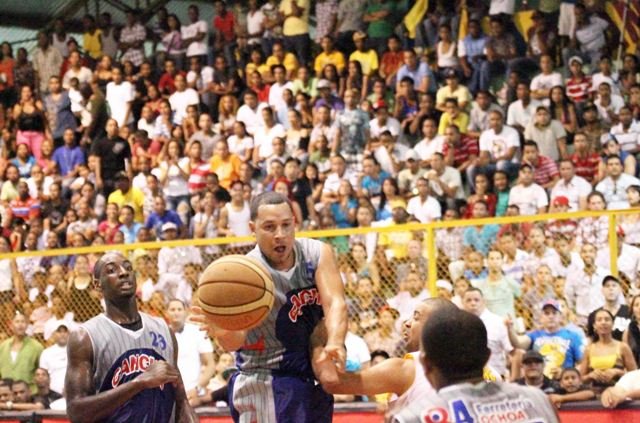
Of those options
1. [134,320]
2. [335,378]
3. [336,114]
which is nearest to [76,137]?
[336,114]

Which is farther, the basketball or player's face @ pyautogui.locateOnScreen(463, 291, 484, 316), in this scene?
player's face @ pyautogui.locateOnScreen(463, 291, 484, 316)

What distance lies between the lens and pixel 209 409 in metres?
11.8

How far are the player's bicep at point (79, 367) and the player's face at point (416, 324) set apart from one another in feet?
6.01

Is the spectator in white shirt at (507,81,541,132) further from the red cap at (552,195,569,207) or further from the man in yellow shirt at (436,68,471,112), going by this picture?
the red cap at (552,195,569,207)

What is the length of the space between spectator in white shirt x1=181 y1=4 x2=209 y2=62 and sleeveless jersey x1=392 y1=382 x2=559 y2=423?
16094 millimetres

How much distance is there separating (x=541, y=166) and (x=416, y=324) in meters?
8.95

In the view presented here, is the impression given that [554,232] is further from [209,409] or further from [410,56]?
[410,56]

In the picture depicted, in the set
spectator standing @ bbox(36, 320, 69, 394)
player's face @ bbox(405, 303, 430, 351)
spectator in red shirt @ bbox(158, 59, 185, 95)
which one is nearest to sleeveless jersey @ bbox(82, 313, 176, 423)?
player's face @ bbox(405, 303, 430, 351)

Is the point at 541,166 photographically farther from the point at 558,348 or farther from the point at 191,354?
the point at 191,354

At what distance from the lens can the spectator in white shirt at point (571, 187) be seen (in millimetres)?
13580

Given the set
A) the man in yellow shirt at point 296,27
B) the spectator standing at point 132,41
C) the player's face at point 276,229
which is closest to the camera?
the player's face at point 276,229

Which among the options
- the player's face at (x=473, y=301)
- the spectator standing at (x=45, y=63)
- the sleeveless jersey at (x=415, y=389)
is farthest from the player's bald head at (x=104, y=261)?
the spectator standing at (x=45, y=63)

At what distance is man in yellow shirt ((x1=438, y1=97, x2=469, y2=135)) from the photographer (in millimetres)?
15961

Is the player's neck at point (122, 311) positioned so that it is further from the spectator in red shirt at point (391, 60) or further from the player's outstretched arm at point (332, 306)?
the spectator in red shirt at point (391, 60)
